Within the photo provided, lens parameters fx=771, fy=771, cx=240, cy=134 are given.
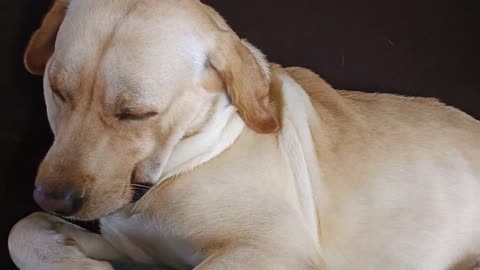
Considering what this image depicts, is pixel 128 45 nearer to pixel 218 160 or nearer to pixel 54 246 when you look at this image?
pixel 218 160

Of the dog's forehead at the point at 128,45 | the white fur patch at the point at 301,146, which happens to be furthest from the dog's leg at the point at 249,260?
the dog's forehead at the point at 128,45

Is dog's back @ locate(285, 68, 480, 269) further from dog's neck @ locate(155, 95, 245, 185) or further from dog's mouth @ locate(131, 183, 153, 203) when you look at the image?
dog's mouth @ locate(131, 183, 153, 203)

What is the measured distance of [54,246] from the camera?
1716 mm

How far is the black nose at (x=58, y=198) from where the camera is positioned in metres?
1.50

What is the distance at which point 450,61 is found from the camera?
221 cm

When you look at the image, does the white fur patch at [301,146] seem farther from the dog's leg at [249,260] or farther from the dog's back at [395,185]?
the dog's leg at [249,260]

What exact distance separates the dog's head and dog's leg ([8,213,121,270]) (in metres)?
0.16

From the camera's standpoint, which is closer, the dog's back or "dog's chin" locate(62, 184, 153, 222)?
"dog's chin" locate(62, 184, 153, 222)

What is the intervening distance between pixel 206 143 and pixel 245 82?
0.17 metres

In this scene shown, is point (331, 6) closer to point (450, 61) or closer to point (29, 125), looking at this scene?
point (450, 61)

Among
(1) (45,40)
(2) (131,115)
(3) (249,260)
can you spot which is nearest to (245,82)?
(2) (131,115)

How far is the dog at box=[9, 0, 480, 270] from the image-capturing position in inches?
61.5

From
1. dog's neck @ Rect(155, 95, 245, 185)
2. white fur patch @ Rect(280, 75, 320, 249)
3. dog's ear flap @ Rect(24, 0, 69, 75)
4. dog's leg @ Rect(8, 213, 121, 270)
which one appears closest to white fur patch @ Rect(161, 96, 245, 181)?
dog's neck @ Rect(155, 95, 245, 185)

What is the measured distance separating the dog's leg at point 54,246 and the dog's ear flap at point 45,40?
0.36 m
